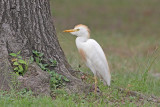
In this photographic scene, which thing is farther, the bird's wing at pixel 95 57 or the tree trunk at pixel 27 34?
the bird's wing at pixel 95 57

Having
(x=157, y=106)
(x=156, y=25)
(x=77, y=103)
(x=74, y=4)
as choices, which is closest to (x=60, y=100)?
(x=77, y=103)

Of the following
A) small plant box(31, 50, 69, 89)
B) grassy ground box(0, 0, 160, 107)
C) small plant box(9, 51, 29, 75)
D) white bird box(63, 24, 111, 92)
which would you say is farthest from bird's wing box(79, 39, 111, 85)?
small plant box(9, 51, 29, 75)

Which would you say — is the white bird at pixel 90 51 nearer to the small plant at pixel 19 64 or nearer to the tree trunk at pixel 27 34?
the tree trunk at pixel 27 34

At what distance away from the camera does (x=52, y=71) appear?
17.3ft

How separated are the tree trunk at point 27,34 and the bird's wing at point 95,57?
0.41m

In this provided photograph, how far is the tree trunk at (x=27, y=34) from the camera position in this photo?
495 cm

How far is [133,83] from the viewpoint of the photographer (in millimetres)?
6254

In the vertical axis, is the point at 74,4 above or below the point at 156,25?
above

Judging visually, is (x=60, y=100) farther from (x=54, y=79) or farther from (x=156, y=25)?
(x=156, y=25)

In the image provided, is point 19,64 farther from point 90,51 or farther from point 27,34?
point 90,51

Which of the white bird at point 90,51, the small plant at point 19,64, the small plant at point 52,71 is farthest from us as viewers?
the white bird at point 90,51

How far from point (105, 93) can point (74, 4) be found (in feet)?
50.2

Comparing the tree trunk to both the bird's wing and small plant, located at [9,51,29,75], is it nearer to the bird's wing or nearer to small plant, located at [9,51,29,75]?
small plant, located at [9,51,29,75]

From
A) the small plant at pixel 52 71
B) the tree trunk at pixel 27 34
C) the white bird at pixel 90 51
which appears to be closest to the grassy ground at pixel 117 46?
the small plant at pixel 52 71
